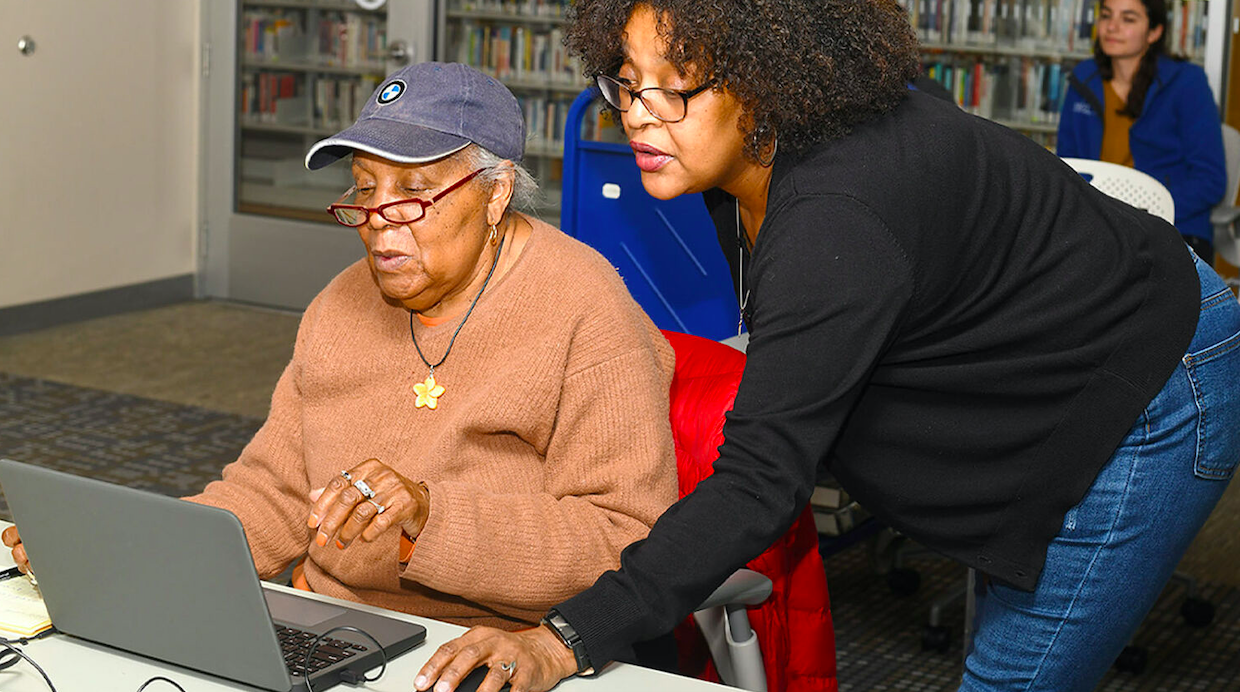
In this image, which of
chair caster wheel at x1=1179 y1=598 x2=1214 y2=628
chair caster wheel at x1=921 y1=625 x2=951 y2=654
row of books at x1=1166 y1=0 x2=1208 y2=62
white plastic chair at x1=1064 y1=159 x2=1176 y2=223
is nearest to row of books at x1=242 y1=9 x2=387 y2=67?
row of books at x1=1166 y1=0 x2=1208 y2=62

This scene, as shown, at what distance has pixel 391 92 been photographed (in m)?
1.74

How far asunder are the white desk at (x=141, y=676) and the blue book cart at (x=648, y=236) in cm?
152

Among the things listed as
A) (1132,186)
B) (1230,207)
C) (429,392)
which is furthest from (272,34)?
(429,392)

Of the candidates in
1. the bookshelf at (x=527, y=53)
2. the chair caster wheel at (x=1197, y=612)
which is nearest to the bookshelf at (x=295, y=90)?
the bookshelf at (x=527, y=53)

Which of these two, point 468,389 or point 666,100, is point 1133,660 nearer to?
point 468,389

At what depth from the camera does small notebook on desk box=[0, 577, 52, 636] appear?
1436mm

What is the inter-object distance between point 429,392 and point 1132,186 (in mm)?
2051

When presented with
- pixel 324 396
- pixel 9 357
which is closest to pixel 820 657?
pixel 324 396

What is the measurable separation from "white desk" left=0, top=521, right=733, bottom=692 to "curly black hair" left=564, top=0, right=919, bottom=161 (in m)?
0.52

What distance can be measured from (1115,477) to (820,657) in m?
0.51

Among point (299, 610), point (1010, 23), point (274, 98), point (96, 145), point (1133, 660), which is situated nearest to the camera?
point (299, 610)

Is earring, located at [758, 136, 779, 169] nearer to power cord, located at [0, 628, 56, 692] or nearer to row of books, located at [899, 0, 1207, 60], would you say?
power cord, located at [0, 628, 56, 692]

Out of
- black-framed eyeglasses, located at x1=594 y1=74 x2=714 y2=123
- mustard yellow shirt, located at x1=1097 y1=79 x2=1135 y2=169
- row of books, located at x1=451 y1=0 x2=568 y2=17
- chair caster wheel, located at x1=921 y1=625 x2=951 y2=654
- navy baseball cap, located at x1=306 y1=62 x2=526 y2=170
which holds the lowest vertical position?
chair caster wheel, located at x1=921 y1=625 x2=951 y2=654

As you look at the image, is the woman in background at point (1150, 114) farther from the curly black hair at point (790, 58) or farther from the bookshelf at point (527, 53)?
the curly black hair at point (790, 58)
